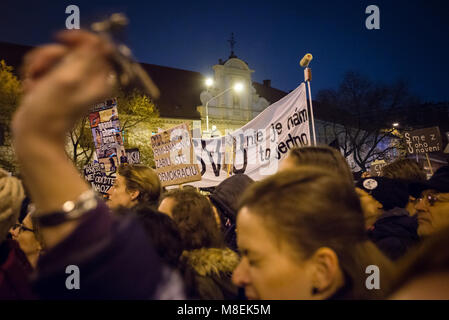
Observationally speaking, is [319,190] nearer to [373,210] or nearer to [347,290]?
[347,290]

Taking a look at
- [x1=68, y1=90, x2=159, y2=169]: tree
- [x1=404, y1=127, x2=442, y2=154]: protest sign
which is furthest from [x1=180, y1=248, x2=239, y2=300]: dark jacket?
[x1=68, y1=90, x2=159, y2=169]: tree

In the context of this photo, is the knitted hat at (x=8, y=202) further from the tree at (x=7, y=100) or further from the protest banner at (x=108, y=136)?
the tree at (x=7, y=100)

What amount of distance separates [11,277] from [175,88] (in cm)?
3789

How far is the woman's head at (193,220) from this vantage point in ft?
7.72

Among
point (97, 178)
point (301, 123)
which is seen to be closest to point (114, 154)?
point (97, 178)

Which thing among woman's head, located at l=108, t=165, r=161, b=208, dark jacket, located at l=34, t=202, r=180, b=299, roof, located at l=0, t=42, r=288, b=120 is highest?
roof, located at l=0, t=42, r=288, b=120

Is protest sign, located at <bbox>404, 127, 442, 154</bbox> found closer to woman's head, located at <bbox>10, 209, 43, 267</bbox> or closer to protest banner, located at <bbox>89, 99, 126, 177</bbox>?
protest banner, located at <bbox>89, 99, 126, 177</bbox>

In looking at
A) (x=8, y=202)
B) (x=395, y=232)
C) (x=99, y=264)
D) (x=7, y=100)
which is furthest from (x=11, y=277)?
(x=7, y=100)

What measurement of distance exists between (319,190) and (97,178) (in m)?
5.76

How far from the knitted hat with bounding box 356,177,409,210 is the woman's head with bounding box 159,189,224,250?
65.7 inches

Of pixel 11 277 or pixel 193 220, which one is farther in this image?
pixel 193 220

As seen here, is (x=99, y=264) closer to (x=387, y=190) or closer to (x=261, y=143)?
(x=387, y=190)

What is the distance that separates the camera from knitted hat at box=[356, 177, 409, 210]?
3.05 m

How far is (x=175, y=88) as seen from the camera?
37938mm
